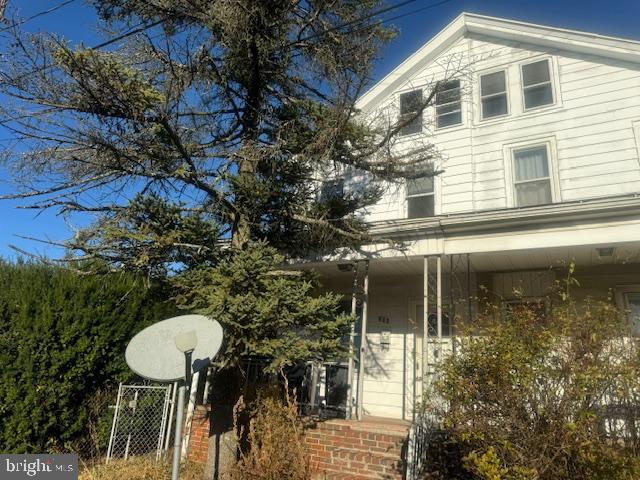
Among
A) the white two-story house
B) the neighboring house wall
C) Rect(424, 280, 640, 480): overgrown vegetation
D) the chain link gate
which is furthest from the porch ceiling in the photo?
the chain link gate

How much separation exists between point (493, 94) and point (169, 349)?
9854 millimetres

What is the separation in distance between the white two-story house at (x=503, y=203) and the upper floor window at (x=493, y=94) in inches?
1.2

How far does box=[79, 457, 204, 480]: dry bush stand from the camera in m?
6.56

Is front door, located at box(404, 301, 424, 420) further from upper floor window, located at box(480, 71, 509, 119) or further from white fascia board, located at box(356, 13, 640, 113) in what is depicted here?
white fascia board, located at box(356, 13, 640, 113)

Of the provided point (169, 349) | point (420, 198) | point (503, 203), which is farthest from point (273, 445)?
point (503, 203)

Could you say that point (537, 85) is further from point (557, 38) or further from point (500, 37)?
point (500, 37)

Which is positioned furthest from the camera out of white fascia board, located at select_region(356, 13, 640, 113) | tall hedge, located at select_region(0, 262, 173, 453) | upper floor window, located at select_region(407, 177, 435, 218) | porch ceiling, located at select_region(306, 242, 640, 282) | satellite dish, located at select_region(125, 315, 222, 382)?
upper floor window, located at select_region(407, 177, 435, 218)

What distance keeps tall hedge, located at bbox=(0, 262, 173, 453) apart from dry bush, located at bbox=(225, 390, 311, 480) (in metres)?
2.86

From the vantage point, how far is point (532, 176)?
385 inches

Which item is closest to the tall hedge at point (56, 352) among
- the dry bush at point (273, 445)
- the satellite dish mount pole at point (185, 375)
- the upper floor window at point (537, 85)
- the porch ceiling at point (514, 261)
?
the dry bush at point (273, 445)

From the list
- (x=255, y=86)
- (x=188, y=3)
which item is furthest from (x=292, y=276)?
(x=188, y=3)

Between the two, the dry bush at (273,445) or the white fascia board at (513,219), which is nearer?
the dry bush at (273,445)

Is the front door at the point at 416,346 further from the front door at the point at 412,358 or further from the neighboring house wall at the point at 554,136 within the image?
the neighboring house wall at the point at 554,136

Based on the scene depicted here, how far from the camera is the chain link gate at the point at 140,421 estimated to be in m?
7.87
